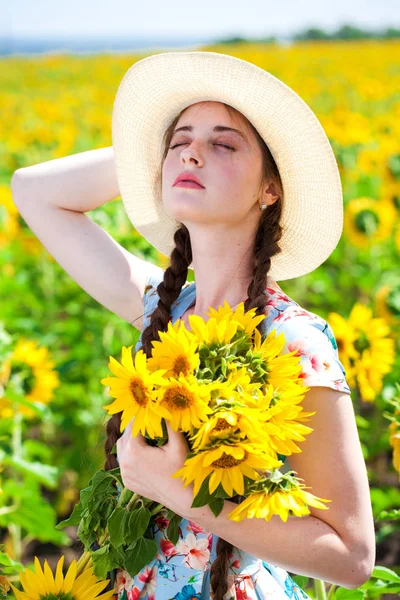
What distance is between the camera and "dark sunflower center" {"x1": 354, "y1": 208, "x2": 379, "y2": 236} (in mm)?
3631

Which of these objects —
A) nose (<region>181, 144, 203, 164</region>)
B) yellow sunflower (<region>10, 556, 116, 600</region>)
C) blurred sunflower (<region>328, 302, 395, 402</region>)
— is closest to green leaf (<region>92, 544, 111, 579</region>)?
yellow sunflower (<region>10, 556, 116, 600</region>)

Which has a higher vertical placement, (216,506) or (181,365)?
(181,365)

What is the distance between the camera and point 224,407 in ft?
3.47

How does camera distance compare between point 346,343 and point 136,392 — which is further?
point 346,343

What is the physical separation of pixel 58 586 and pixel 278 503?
1.45 ft

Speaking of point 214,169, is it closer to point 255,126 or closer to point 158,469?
point 255,126

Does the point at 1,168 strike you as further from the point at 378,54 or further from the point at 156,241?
the point at 378,54

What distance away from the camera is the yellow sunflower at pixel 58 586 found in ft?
4.37

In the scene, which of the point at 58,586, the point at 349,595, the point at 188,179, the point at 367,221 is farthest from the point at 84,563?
the point at 367,221

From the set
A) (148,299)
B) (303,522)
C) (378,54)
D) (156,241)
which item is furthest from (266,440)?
(378,54)

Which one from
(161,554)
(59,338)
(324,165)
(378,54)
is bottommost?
(378,54)

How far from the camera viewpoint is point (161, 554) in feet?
4.56

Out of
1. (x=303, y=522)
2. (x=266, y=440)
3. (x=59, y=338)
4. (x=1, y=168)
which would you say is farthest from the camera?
(x=1, y=168)

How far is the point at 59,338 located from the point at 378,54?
15827mm
